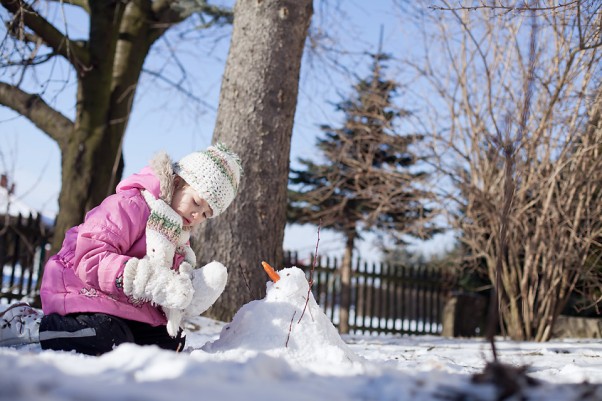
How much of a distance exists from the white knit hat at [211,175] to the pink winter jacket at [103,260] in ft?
0.52

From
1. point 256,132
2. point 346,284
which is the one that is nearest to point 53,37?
point 256,132

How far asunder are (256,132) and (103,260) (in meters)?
2.32

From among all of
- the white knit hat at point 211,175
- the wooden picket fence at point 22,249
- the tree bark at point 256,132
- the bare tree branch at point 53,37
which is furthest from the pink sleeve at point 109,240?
the wooden picket fence at point 22,249

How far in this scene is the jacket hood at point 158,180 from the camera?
2.75 metres

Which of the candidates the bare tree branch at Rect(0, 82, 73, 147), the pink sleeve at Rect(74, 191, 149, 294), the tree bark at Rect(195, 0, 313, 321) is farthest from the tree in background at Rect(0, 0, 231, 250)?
the pink sleeve at Rect(74, 191, 149, 294)

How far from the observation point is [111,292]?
103 inches

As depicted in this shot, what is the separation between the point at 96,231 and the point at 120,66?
581 centimetres

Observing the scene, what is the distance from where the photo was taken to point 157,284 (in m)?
2.45

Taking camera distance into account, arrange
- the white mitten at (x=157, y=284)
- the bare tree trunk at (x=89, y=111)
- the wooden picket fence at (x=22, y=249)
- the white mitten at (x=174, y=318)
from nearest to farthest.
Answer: the white mitten at (x=157, y=284) → the white mitten at (x=174, y=318) → the bare tree trunk at (x=89, y=111) → the wooden picket fence at (x=22, y=249)

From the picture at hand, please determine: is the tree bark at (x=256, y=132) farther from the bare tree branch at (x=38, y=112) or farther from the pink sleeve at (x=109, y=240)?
the bare tree branch at (x=38, y=112)

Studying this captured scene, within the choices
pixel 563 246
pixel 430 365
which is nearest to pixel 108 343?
pixel 430 365

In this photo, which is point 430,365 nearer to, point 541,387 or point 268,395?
point 541,387

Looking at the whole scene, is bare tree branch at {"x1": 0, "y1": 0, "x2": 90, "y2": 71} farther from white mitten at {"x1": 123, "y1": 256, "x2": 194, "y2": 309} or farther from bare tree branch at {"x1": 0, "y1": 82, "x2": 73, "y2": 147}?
white mitten at {"x1": 123, "y1": 256, "x2": 194, "y2": 309}

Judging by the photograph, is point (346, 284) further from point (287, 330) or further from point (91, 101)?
point (287, 330)
